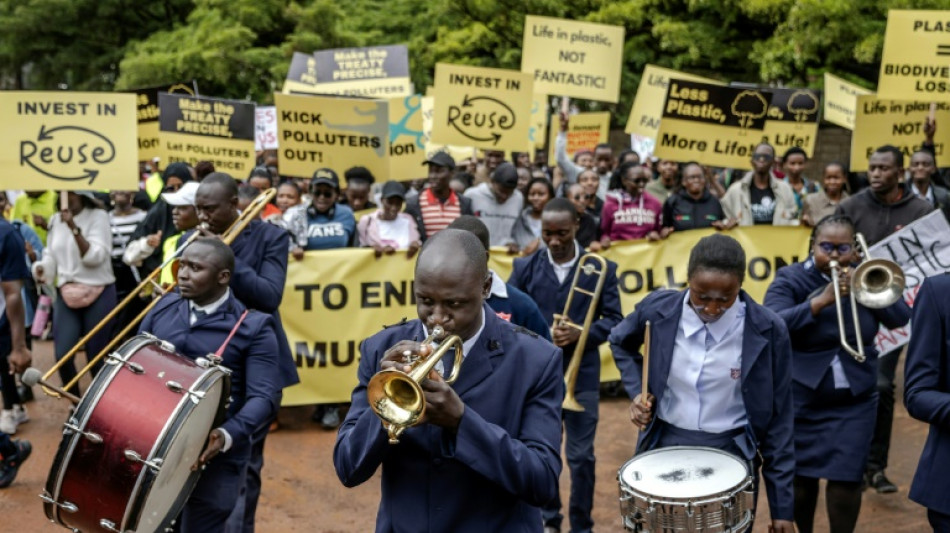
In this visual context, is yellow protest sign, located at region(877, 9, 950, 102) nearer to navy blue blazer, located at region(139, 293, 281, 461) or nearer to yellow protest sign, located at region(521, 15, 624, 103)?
yellow protest sign, located at region(521, 15, 624, 103)

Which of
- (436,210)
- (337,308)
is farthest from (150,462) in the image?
(436,210)

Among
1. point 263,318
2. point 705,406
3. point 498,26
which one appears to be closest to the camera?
point 705,406

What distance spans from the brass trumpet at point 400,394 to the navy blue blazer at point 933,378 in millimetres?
Result: 2289

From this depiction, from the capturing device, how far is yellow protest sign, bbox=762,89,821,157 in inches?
485

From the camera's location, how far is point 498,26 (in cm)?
2053

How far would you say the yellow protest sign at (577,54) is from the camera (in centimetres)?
1269

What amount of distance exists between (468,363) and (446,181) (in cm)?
705

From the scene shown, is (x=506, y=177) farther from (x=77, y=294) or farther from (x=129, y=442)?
(x=129, y=442)

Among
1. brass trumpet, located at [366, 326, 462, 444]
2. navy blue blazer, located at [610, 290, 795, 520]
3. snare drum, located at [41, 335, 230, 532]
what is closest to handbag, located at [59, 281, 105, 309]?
snare drum, located at [41, 335, 230, 532]

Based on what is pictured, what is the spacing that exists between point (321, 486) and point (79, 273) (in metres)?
2.67

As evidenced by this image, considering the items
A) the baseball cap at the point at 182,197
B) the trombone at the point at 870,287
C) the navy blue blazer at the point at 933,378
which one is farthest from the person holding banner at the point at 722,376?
the baseball cap at the point at 182,197

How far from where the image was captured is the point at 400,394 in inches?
106

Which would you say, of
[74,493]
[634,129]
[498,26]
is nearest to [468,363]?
[74,493]

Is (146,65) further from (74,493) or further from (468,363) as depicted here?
Result: (468,363)
